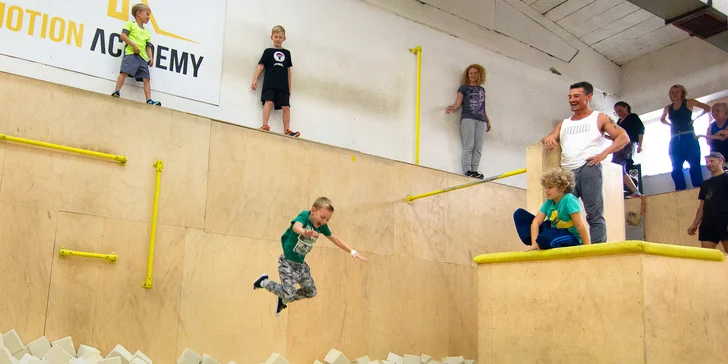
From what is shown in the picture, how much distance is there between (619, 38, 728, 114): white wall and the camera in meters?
9.67

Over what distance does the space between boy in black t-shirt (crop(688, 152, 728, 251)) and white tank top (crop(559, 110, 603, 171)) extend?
2.66 m

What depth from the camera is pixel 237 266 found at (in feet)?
21.4

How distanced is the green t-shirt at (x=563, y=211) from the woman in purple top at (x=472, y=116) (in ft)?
11.2

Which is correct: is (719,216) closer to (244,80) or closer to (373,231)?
(373,231)

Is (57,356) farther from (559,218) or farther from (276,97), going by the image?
(559,218)

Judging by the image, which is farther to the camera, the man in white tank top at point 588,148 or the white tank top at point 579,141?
the white tank top at point 579,141

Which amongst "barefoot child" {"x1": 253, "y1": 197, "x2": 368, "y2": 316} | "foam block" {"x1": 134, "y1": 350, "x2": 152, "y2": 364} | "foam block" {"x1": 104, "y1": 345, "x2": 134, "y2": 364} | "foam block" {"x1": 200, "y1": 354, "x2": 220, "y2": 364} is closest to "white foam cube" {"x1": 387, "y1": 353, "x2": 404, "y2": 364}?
"barefoot child" {"x1": 253, "y1": 197, "x2": 368, "y2": 316}

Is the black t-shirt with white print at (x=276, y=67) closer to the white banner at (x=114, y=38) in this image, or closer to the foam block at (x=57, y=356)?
the white banner at (x=114, y=38)

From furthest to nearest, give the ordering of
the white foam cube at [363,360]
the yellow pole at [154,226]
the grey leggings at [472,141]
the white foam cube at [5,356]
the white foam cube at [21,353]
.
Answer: the grey leggings at [472,141], the white foam cube at [363,360], the yellow pole at [154,226], the white foam cube at [21,353], the white foam cube at [5,356]

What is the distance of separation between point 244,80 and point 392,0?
231 cm

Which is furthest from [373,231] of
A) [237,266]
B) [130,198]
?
[130,198]

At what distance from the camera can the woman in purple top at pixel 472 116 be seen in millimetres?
8719

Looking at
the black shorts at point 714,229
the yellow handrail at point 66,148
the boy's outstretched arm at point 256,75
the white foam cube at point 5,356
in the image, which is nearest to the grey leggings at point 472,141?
the black shorts at point 714,229

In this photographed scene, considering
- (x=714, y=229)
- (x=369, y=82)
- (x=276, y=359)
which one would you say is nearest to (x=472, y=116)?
(x=369, y=82)
